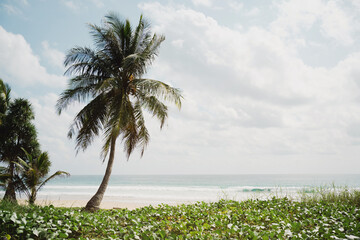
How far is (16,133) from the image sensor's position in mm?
13234

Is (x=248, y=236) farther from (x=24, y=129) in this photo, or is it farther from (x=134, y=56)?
(x=24, y=129)

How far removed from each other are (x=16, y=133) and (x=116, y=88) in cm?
756

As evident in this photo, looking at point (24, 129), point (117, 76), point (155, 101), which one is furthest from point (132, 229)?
point (24, 129)

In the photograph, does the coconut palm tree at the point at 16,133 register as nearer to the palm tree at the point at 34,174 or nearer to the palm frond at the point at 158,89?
the palm tree at the point at 34,174

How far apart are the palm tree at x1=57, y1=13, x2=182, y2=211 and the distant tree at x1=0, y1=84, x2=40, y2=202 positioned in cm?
432

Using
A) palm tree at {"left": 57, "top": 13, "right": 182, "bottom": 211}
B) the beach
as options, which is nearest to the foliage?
palm tree at {"left": 57, "top": 13, "right": 182, "bottom": 211}

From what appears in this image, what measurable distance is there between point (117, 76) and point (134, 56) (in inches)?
63.2

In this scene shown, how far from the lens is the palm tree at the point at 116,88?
34.1 feet

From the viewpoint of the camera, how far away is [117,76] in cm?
1101

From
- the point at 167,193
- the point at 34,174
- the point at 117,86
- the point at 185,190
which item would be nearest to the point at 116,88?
the point at 117,86

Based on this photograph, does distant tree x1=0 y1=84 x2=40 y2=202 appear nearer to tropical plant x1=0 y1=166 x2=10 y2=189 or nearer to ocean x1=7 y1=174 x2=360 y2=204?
tropical plant x1=0 y1=166 x2=10 y2=189

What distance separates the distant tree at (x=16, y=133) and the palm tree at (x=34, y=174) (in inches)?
60.1

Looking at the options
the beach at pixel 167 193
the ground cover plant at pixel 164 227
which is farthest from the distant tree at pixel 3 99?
the ground cover plant at pixel 164 227

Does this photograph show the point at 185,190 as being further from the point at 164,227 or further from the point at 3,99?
the point at 164,227
